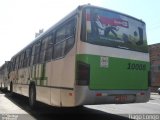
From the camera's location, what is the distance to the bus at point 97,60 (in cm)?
799

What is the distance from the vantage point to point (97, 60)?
821cm

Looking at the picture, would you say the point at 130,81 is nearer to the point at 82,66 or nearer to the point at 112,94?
the point at 112,94

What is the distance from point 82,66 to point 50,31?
3313mm

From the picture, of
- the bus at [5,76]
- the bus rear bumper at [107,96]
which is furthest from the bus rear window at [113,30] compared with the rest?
the bus at [5,76]

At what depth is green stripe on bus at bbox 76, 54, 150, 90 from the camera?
805 centimetres

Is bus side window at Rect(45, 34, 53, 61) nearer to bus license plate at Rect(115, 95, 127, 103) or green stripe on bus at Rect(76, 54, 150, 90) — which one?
green stripe on bus at Rect(76, 54, 150, 90)

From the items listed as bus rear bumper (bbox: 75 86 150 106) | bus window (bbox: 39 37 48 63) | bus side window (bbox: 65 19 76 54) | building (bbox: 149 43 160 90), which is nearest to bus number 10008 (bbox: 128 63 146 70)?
bus rear bumper (bbox: 75 86 150 106)

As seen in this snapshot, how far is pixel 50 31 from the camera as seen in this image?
10812 millimetres

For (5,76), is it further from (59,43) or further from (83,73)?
(83,73)

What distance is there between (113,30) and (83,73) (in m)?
1.73

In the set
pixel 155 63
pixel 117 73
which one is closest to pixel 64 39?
pixel 117 73

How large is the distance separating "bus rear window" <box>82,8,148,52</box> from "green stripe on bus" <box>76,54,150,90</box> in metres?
0.46

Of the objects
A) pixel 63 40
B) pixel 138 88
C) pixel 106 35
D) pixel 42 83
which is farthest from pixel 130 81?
pixel 42 83

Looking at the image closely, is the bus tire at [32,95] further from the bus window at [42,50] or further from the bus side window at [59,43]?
the bus side window at [59,43]
